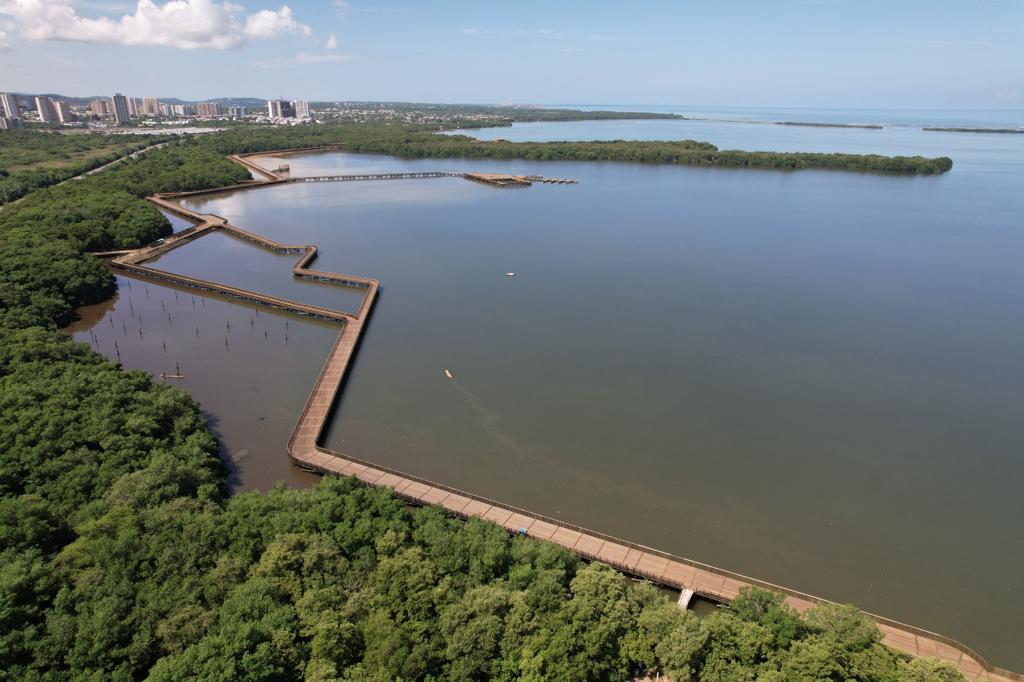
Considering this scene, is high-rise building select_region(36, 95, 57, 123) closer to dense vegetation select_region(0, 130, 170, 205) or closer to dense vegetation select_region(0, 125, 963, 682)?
dense vegetation select_region(0, 130, 170, 205)

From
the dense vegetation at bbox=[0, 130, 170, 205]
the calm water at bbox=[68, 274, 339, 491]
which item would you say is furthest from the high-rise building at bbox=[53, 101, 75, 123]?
the calm water at bbox=[68, 274, 339, 491]

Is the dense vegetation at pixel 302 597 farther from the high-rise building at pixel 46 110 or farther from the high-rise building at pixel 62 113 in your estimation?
the high-rise building at pixel 62 113

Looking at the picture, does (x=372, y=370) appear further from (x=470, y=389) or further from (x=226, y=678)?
(x=226, y=678)

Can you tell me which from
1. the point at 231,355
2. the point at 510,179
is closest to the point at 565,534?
the point at 231,355

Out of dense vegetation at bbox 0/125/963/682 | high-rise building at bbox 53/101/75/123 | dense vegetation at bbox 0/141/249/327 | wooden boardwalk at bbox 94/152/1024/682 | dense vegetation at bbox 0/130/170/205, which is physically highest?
high-rise building at bbox 53/101/75/123

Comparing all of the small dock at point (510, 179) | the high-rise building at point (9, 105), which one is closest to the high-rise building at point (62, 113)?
the high-rise building at point (9, 105)

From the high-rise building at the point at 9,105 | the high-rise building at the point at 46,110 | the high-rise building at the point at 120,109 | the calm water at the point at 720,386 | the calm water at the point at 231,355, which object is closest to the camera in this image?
the calm water at the point at 720,386
